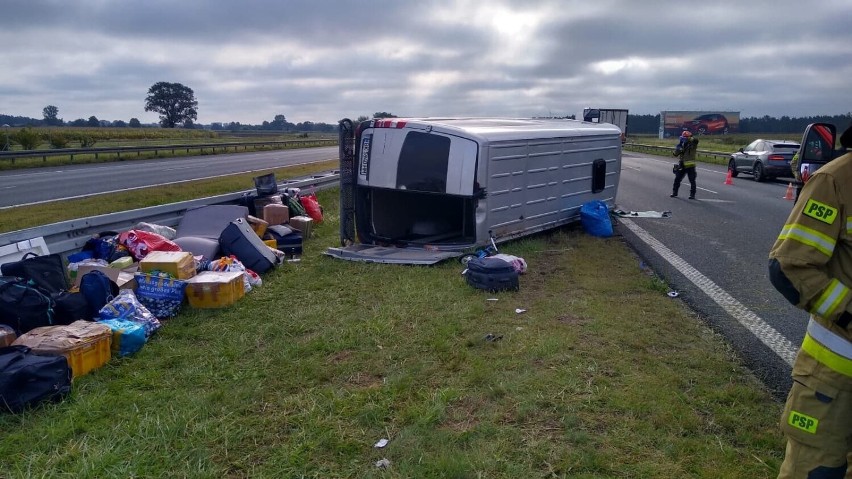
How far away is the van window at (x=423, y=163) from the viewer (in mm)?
8281

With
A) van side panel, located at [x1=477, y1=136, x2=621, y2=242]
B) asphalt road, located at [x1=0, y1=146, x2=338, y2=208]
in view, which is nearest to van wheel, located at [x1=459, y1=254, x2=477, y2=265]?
van side panel, located at [x1=477, y1=136, x2=621, y2=242]

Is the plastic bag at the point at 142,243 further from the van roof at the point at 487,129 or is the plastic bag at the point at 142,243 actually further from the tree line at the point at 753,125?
the tree line at the point at 753,125

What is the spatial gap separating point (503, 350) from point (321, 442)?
6.11 ft

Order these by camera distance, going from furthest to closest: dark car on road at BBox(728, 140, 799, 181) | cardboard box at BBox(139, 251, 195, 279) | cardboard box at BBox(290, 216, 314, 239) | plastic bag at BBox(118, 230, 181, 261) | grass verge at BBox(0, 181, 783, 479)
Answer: dark car on road at BBox(728, 140, 799, 181) < cardboard box at BBox(290, 216, 314, 239) < plastic bag at BBox(118, 230, 181, 261) < cardboard box at BBox(139, 251, 195, 279) < grass verge at BBox(0, 181, 783, 479)

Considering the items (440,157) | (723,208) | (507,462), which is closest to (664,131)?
(723,208)

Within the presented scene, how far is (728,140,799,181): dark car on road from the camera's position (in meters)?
21.5

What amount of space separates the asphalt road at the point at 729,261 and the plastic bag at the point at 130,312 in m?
4.91

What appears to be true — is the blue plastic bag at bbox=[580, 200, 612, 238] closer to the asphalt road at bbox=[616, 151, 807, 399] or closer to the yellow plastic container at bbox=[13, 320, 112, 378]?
the asphalt road at bbox=[616, 151, 807, 399]

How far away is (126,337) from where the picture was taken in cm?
509

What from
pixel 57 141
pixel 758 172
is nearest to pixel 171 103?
pixel 57 141

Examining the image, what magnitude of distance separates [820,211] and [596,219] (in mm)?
8188

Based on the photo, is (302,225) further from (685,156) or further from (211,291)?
(685,156)

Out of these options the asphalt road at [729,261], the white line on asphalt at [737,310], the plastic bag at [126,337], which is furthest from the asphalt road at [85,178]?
the white line on asphalt at [737,310]

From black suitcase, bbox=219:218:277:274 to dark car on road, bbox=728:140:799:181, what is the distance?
1934 centimetres
